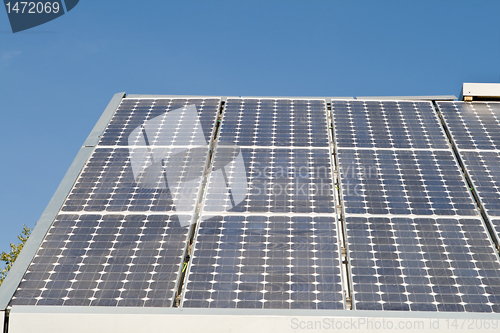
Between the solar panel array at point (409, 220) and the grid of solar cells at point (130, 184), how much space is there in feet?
15.5

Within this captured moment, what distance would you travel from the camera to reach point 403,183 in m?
15.4

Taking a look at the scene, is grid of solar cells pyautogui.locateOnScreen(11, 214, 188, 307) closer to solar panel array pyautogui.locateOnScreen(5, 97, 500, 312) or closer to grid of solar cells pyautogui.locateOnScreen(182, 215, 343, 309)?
solar panel array pyautogui.locateOnScreen(5, 97, 500, 312)

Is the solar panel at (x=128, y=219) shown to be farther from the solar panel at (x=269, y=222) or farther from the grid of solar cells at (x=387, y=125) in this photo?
the grid of solar cells at (x=387, y=125)

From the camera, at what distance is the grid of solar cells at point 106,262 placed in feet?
39.5

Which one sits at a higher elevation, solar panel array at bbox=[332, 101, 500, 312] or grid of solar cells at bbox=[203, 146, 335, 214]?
grid of solar cells at bbox=[203, 146, 335, 214]

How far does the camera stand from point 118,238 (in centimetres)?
1362

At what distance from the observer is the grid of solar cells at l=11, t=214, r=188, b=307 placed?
39.5 feet

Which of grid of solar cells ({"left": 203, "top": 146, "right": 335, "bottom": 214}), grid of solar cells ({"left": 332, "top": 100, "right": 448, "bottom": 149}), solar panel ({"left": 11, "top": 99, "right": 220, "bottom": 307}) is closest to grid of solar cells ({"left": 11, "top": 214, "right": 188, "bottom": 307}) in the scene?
solar panel ({"left": 11, "top": 99, "right": 220, "bottom": 307})

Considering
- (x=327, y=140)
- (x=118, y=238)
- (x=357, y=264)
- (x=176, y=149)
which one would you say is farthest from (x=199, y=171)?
(x=357, y=264)

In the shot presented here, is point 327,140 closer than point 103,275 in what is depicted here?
No

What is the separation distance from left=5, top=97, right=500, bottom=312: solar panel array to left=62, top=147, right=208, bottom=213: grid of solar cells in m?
0.05

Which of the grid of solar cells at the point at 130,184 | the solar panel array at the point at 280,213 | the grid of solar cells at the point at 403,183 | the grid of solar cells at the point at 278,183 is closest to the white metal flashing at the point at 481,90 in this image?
the solar panel array at the point at 280,213

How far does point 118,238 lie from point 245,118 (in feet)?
23.3

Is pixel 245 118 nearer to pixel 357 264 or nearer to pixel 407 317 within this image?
pixel 357 264
